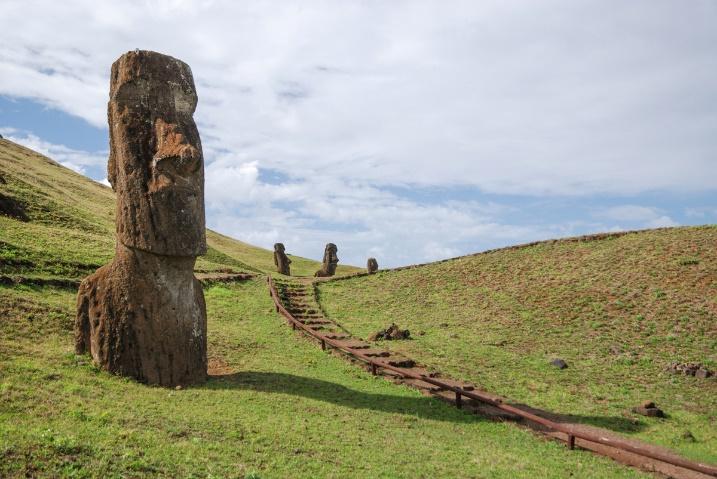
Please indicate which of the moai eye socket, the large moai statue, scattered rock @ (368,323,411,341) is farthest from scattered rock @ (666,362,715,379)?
the moai eye socket

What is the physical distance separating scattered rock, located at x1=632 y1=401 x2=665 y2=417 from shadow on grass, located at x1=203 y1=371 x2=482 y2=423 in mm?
4390

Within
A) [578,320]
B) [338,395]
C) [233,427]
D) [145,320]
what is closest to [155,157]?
[145,320]

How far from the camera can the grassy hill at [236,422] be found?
343 inches

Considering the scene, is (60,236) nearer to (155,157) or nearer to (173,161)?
(155,157)

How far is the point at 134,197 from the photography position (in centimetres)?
1360

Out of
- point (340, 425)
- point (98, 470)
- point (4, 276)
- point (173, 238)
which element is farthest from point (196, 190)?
point (4, 276)

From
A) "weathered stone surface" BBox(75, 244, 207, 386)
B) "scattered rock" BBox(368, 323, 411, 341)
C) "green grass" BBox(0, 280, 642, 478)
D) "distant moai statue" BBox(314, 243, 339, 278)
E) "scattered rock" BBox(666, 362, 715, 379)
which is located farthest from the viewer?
"distant moai statue" BBox(314, 243, 339, 278)

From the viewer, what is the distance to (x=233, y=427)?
10992 millimetres

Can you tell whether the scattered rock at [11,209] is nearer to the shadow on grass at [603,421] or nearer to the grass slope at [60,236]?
the grass slope at [60,236]

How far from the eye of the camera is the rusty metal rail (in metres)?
10.2

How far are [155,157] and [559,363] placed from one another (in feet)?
46.7

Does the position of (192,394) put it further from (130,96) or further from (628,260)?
(628,260)

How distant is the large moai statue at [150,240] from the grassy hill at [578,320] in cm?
905

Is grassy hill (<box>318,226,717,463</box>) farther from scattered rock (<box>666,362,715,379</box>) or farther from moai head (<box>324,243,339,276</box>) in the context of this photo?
moai head (<box>324,243,339,276</box>)
